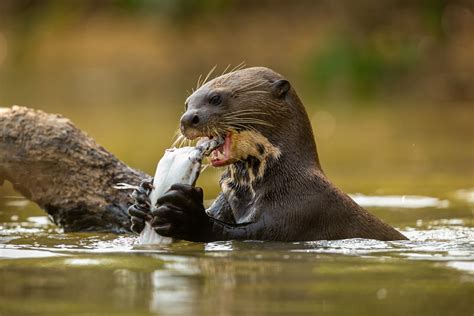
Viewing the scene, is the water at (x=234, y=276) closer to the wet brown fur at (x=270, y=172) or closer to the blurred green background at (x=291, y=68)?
the wet brown fur at (x=270, y=172)

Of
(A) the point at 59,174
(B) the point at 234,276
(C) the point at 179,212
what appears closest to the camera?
(B) the point at 234,276

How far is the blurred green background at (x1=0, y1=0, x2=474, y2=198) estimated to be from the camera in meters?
10.5

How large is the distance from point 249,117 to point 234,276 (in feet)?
3.82

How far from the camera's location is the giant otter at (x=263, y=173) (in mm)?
5199

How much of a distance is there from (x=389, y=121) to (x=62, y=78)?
8.06 metres

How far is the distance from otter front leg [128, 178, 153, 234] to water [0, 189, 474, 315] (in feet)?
0.36

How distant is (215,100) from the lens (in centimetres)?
534

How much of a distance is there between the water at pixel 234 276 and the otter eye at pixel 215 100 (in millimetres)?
608

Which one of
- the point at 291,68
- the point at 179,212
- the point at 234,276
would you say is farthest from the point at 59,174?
the point at 291,68

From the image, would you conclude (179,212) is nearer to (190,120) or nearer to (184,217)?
(184,217)

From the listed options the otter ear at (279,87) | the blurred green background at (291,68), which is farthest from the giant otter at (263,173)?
the blurred green background at (291,68)

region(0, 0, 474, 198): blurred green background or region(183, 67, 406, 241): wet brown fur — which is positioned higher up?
region(0, 0, 474, 198): blurred green background

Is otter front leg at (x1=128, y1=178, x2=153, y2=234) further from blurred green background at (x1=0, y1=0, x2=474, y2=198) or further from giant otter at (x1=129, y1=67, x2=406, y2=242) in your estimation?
blurred green background at (x1=0, y1=0, x2=474, y2=198)

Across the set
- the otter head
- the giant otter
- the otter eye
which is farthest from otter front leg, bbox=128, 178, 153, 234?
the otter eye
